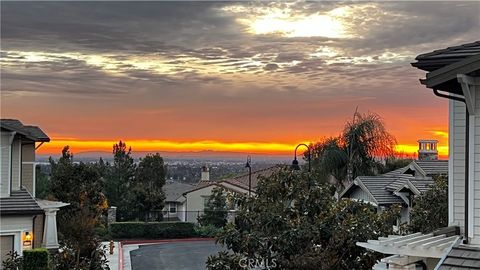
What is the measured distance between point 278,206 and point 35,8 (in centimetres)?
934

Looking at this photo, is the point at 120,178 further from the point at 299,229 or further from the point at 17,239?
the point at 299,229

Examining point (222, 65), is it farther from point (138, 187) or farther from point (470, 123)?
point (138, 187)

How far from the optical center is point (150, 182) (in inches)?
1972

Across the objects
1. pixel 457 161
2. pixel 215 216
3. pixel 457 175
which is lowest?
pixel 215 216

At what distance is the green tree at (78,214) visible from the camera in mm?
19453

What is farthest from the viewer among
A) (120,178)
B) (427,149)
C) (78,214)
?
(120,178)

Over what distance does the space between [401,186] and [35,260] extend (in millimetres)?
15076

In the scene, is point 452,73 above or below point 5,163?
above

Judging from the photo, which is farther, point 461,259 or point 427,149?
point 427,149

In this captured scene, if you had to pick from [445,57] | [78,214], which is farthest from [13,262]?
[445,57]

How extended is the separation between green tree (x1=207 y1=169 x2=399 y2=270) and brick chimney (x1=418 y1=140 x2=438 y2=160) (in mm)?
20764

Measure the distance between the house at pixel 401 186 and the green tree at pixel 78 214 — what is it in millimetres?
10240

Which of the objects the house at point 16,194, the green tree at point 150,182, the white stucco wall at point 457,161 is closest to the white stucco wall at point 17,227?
the house at point 16,194

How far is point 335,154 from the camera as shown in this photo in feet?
107
